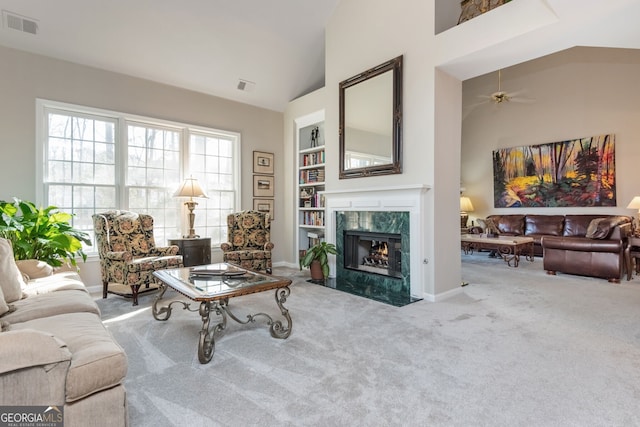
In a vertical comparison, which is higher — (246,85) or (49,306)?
(246,85)

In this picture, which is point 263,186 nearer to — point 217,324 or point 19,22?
point 217,324

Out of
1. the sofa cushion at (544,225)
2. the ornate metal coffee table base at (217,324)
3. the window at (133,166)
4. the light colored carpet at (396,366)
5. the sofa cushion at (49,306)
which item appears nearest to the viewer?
the light colored carpet at (396,366)

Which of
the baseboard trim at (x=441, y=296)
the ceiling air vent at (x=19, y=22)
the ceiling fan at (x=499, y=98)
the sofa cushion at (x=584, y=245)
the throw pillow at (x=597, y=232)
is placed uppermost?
the ceiling fan at (x=499, y=98)

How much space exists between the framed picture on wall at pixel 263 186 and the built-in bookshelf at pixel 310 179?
0.53 metres

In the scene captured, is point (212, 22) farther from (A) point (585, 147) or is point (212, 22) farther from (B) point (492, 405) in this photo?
(A) point (585, 147)

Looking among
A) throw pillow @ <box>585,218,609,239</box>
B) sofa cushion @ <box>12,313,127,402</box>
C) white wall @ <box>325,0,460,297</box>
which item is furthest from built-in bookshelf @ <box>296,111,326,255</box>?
sofa cushion @ <box>12,313,127,402</box>

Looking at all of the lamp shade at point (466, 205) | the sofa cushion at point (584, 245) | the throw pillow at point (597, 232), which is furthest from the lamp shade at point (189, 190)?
the lamp shade at point (466, 205)

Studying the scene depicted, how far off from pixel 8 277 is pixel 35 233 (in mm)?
1218

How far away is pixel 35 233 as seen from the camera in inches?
121

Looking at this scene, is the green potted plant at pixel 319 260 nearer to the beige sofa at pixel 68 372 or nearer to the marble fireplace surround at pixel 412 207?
the marble fireplace surround at pixel 412 207

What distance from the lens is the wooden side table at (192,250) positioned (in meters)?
4.46

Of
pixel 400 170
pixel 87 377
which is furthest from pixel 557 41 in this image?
pixel 87 377

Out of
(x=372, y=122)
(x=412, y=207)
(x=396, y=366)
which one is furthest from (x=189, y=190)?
(x=396, y=366)

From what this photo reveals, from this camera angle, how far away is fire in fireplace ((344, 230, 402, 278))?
13.7ft
